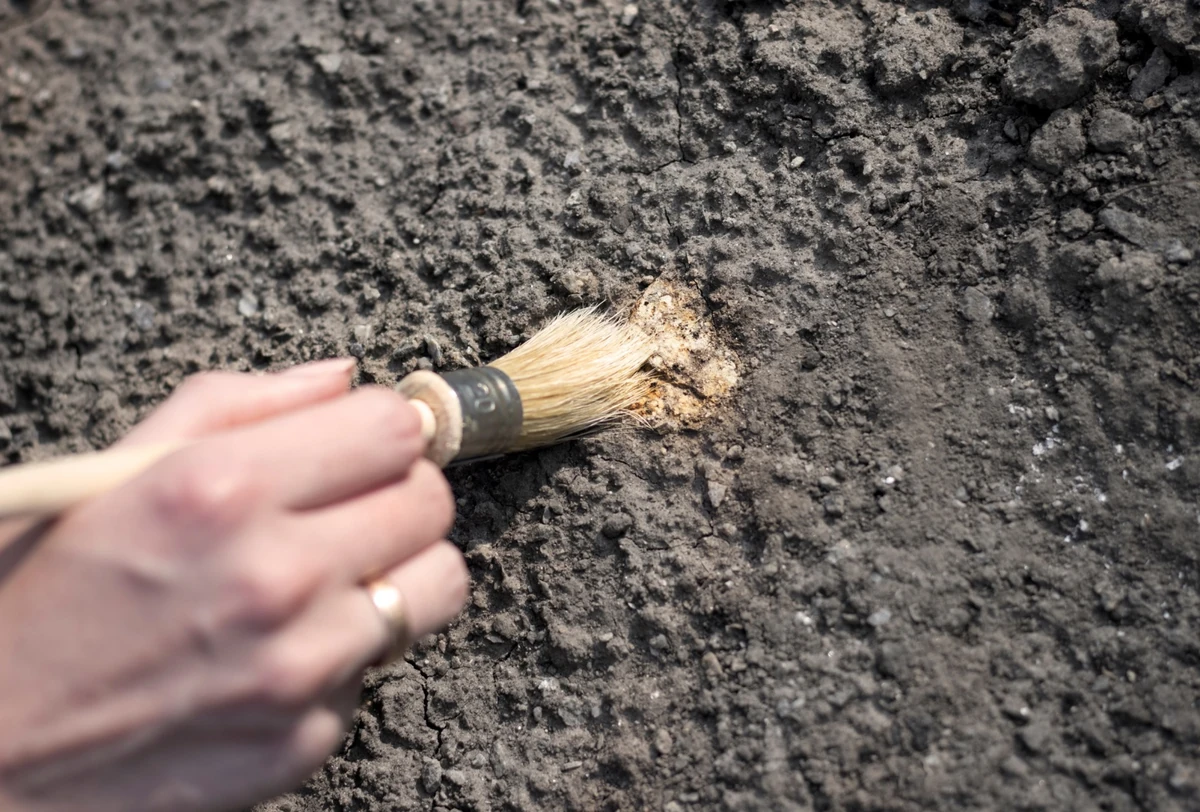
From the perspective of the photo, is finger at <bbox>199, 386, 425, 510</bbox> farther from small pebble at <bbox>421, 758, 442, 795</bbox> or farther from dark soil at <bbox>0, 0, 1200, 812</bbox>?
small pebble at <bbox>421, 758, 442, 795</bbox>

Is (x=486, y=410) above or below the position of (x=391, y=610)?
above

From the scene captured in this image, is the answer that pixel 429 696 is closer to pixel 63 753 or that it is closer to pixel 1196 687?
pixel 63 753

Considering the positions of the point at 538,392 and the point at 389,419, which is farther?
the point at 538,392

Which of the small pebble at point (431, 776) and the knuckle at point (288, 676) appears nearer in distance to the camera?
the knuckle at point (288, 676)

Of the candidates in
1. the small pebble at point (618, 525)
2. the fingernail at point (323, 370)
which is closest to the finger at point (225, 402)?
the fingernail at point (323, 370)

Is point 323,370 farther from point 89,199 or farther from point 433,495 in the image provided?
point 89,199

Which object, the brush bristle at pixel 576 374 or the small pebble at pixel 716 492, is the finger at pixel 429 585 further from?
the small pebble at pixel 716 492

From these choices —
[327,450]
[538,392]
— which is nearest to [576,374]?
[538,392]

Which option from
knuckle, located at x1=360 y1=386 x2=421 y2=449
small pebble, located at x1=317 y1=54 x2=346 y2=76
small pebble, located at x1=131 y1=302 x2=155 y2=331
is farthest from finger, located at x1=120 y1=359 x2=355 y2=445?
small pebble, located at x1=317 y1=54 x2=346 y2=76
